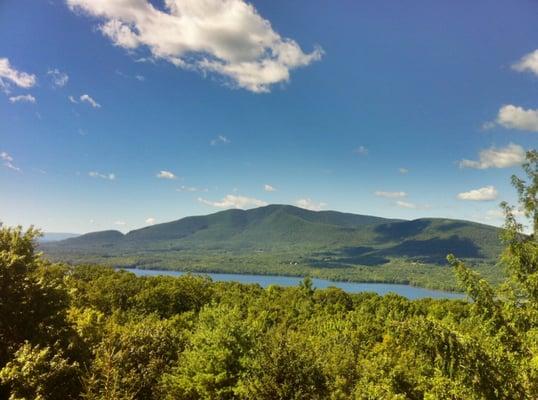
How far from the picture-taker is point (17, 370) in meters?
15.8

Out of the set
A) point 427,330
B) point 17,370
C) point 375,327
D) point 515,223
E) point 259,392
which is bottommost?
point 375,327

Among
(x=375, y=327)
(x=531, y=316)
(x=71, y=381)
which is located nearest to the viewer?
(x=531, y=316)

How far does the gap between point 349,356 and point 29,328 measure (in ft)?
71.3

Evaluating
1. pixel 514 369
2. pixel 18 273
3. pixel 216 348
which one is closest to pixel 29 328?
pixel 18 273

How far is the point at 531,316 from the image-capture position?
8.98 m

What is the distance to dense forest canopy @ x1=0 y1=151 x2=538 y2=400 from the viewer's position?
8.46 meters

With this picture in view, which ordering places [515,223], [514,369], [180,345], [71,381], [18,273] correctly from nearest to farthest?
[514,369]
[515,223]
[71,381]
[18,273]
[180,345]

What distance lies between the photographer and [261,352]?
68.2ft

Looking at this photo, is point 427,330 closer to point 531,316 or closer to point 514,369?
point 514,369

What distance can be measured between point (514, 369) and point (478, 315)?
148cm

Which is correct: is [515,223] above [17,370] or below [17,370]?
above

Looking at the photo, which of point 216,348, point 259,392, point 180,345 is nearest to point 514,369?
point 259,392

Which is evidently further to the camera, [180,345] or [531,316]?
[180,345]

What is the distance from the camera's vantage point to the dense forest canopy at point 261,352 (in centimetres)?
846
